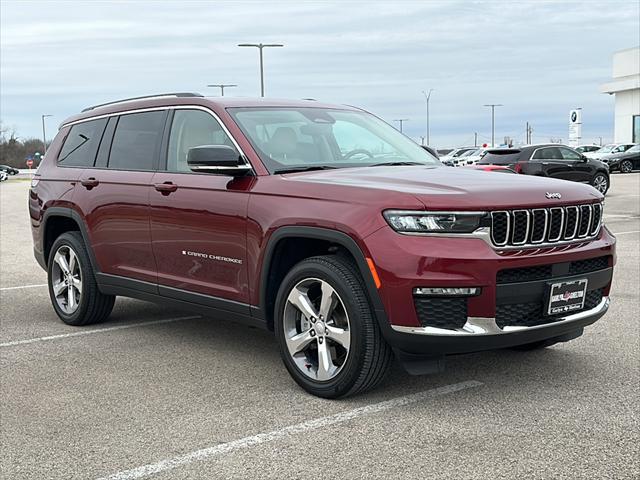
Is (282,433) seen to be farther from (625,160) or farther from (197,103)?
(625,160)

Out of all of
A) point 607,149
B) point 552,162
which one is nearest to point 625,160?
point 607,149

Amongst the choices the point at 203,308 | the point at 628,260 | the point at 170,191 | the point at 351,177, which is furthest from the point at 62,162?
the point at 628,260

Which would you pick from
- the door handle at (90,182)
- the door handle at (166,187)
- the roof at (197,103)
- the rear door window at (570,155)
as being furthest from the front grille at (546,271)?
the rear door window at (570,155)

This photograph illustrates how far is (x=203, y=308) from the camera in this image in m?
5.67

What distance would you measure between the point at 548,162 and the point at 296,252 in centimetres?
1766

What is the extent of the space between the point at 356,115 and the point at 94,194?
86.3 inches

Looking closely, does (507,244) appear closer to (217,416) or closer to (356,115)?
(217,416)

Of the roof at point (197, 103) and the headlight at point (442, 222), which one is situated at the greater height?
the roof at point (197, 103)

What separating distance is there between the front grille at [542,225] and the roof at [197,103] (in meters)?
2.22

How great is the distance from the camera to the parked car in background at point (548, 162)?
2144 centimetres

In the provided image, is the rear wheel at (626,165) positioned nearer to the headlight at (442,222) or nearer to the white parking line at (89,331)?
the white parking line at (89,331)

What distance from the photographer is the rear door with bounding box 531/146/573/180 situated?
21.5 meters

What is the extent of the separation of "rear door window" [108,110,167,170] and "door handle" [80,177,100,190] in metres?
0.17

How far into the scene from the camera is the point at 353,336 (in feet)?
15.0
